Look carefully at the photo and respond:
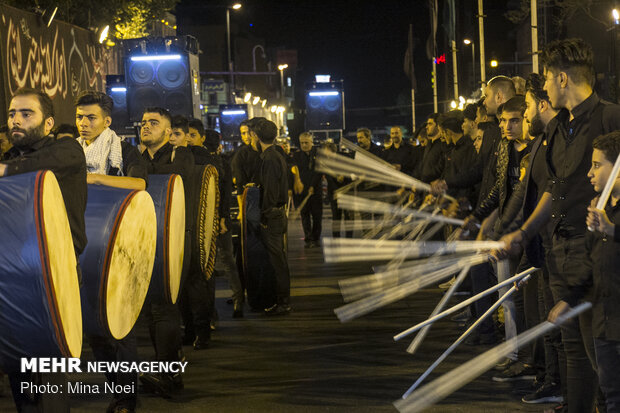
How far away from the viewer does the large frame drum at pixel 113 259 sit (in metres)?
5.90

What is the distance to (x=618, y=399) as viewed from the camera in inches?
192

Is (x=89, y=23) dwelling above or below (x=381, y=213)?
above

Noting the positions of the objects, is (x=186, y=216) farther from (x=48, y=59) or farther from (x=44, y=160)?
(x=48, y=59)

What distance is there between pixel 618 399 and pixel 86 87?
13.2 meters

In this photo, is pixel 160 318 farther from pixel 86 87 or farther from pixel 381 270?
pixel 86 87

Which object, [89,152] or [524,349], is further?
[524,349]

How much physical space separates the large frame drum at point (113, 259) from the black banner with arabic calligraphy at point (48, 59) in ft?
22.3

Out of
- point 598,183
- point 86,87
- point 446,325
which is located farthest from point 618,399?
point 86,87

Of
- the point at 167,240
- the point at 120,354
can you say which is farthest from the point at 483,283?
the point at 120,354

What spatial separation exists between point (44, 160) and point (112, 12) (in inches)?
631

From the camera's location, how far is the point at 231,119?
41.9 metres

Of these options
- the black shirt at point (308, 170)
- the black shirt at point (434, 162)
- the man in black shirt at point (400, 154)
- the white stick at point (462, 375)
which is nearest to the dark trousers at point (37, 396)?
the white stick at point (462, 375)

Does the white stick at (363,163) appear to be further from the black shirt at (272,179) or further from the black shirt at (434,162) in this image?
the black shirt at (272,179)

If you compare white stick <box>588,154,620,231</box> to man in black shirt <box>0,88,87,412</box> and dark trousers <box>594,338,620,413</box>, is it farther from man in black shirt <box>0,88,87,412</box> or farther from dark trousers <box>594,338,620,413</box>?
man in black shirt <box>0,88,87,412</box>
